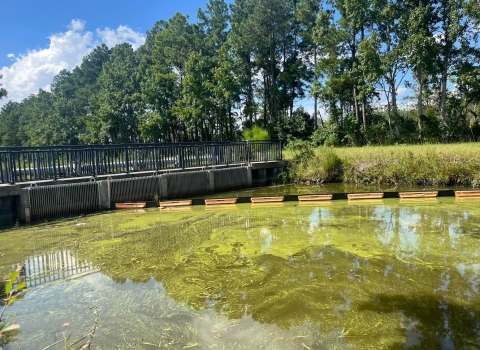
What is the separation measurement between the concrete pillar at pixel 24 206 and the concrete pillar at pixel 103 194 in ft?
5.76

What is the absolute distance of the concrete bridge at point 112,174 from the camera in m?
7.64

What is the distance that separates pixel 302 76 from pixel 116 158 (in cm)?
2136

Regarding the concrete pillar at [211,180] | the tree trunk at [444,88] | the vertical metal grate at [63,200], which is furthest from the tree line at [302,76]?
the vertical metal grate at [63,200]

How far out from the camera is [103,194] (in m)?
9.06

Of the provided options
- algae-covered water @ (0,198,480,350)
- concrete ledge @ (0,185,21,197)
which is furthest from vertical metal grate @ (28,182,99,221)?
algae-covered water @ (0,198,480,350)

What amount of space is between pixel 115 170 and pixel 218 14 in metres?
25.9

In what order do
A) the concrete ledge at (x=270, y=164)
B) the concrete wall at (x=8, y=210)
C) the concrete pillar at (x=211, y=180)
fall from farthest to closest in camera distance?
the concrete ledge at (x=270, y=164) → the concrete pillar at (x=211, y=180) → the concrete wall at (x=8, y=210)

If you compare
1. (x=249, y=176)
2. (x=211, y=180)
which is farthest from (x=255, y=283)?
(x=249, y=176)

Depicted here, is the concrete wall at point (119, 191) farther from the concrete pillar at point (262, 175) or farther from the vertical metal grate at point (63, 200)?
the concrete pillar at point (262, 175)

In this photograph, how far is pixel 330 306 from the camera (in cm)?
330

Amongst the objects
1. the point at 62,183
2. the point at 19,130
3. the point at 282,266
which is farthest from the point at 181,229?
the point at 19,130

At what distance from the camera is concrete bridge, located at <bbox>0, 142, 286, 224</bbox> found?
25.1ft

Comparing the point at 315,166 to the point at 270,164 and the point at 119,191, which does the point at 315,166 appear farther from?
the point at 119,191

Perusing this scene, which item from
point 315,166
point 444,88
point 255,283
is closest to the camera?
point 255,283
